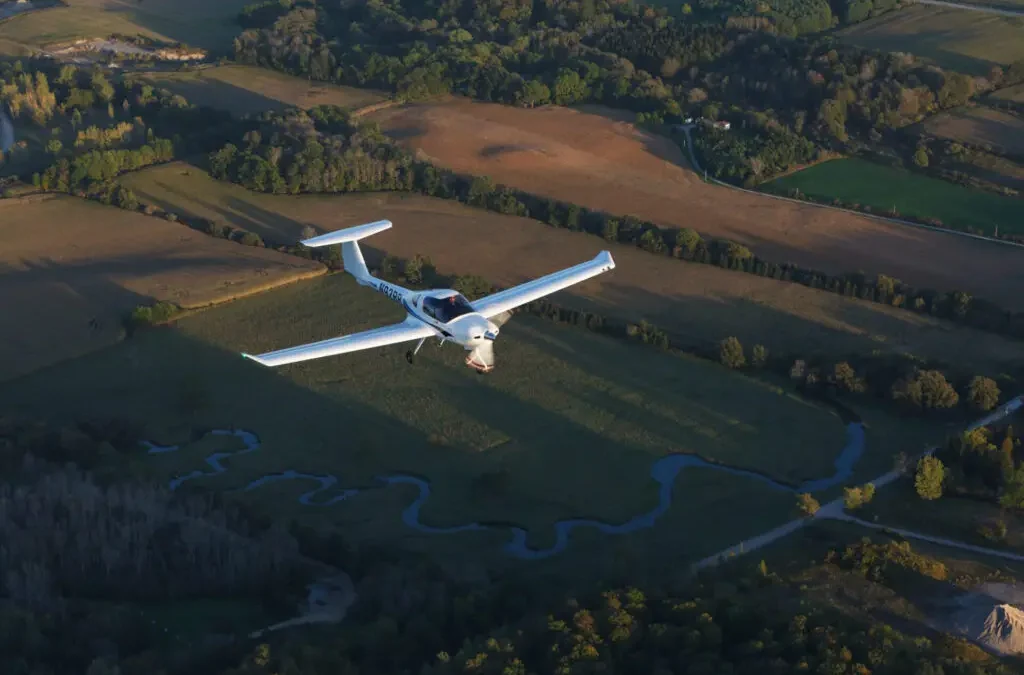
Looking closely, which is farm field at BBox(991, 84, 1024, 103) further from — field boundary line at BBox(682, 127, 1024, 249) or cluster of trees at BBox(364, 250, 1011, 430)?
cluster of trees at BBox(364, 250, 1011, 430)

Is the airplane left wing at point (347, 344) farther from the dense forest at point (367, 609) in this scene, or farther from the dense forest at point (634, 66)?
the dense forest at point (634, 66)

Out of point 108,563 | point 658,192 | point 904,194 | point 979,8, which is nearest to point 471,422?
point 108,563

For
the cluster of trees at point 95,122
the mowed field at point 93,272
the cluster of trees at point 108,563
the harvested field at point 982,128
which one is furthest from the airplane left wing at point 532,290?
the harvested field at point 982,128

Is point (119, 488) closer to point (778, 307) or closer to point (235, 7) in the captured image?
point (778, 307)

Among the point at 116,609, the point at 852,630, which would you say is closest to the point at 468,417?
the point at 116,609

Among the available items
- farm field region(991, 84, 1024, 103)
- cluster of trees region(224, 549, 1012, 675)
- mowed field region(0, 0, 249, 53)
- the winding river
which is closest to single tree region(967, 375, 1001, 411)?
the winding river
